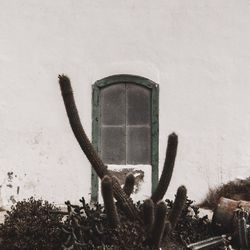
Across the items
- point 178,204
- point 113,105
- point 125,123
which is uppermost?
point 113,105

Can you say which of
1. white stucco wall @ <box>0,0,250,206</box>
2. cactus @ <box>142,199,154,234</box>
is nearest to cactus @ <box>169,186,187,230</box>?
cactus @ <box>142,199,154,234</box>

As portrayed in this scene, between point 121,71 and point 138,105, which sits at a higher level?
point 121,71

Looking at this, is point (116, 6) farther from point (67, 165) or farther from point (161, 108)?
point (67, 165)

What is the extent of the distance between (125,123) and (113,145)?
42cm

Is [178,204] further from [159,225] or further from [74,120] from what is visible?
[74,120]

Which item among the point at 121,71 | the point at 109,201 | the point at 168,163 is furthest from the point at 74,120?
the point at 121,71

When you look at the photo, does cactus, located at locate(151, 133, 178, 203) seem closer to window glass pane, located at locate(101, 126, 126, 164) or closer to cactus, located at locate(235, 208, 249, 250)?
cactus, located at locate(235, 208, 249, 250)

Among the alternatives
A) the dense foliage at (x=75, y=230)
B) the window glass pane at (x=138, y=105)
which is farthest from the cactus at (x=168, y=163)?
the window glass pane at (x=138, y=105)

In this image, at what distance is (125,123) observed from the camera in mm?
8953

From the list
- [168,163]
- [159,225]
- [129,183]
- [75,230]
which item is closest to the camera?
[159,225]

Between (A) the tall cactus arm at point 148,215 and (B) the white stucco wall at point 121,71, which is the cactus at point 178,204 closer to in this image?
(A) the tall cactus arm at point 148,215

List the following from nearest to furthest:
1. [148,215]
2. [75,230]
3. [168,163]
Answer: [148,215]
[75,230]
[168,163]

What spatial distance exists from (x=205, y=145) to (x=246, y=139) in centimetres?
69

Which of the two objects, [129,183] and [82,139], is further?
[129,183]
